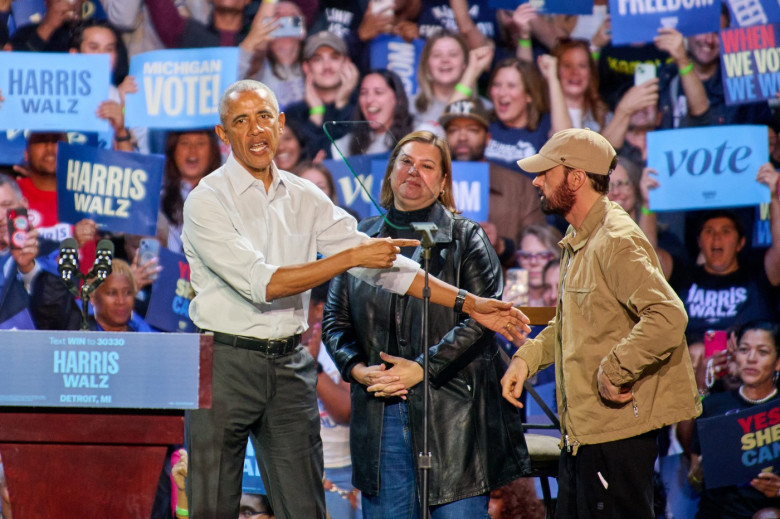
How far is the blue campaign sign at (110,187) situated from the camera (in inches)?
196

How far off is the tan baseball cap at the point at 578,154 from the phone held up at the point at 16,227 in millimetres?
3353

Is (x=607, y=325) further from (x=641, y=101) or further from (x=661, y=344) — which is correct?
(x=641, y=101)

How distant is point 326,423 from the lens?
4938mm

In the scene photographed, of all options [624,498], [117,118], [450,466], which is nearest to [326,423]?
[450,466]

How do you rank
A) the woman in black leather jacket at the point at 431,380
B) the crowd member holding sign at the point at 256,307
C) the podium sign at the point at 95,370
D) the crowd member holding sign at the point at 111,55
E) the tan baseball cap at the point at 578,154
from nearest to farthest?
the podium sign at the point at 95,370 < the crowd member holding sign at the point at 256,307 < the tan baseball cap at the point at 578,154 < the woman in black leather jacket at the point at 431,380 < the crowd member holding sign at the point at 111,55

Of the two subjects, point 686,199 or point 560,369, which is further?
point 686,199

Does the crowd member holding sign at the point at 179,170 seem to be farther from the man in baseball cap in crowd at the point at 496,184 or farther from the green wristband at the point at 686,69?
the green wristband at the point at 686,69

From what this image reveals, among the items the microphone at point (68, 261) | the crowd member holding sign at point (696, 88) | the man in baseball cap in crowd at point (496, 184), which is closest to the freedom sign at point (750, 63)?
the crowd member holding sign at point (696, 88)

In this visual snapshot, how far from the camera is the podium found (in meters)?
2.43

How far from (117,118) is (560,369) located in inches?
131

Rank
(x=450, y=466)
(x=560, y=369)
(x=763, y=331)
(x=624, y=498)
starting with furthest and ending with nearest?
(x=763, y=331) < (x=450, y=466) < (x=560, y=369) < (x=624, y=498)

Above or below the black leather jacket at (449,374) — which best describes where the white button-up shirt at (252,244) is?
above

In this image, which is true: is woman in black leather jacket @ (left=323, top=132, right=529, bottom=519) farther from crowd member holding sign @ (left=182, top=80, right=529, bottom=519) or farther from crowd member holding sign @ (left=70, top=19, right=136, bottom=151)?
crowd member holding sign @ (left=70, top=19, right=136, bottom=151)

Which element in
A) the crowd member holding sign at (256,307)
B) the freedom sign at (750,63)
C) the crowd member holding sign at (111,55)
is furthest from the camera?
the crowd member holding sign at (111,55)
